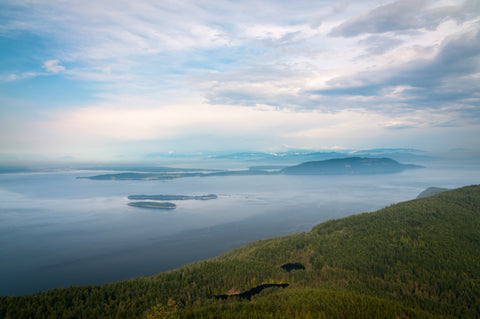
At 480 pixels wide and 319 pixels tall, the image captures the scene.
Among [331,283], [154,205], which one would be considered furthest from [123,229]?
[331,283]

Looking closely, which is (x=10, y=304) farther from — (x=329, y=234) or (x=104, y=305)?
(x=329, y=234)

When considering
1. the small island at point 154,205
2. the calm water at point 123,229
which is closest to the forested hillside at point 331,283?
the calm water at point 123,229

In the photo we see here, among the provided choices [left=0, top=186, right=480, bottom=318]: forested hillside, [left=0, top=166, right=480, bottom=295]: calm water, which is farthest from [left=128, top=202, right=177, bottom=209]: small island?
[left=0, top=186, right=480, bottom=318]: forested hillside

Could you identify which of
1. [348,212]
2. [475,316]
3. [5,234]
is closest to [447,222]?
[475,316]

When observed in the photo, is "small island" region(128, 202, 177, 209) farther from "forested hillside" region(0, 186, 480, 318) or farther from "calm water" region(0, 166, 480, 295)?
"forested hillside" region(0, 186, 480, 318)

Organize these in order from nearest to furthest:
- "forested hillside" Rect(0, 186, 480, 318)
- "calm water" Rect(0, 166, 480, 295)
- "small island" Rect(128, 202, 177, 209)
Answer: "forested hillside" Rect(0, 186, 480, 318), "calm water" Rect(0, 166, 480, 295), "small island" Rect(128, 202, 177, 209)

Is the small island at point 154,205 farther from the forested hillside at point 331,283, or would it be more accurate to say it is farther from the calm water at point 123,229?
the forested hillside at point 331,283
